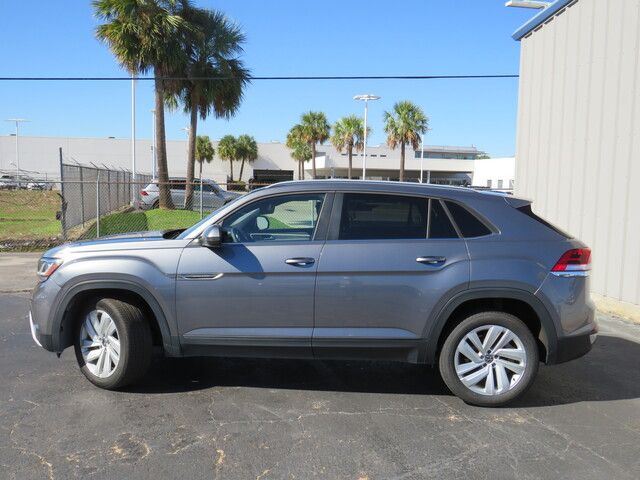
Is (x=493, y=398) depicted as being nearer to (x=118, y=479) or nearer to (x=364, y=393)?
(x=364, y=393)

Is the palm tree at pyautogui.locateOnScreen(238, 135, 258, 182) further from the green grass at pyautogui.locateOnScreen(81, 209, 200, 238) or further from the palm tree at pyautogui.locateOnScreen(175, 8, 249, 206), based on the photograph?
the green grass at pyautogui.locateOnScreen(81, 209, 200, 238)

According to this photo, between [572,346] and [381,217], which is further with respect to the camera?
[381,217]

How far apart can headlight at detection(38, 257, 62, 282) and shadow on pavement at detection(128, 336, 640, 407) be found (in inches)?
46.4

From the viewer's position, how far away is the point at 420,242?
4402 mm

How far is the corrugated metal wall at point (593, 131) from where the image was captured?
782 cm

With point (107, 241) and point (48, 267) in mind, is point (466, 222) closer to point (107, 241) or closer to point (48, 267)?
point (107, 241)

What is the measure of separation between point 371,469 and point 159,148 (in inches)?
893

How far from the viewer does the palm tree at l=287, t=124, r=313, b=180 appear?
58259 millimetres

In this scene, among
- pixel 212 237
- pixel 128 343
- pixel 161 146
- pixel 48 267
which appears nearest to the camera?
pixel 212 237

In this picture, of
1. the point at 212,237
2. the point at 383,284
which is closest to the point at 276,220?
the point at 212,237

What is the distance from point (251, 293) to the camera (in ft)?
14.4

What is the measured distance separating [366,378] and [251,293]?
1.49m

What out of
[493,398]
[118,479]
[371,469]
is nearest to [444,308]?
[493,398]

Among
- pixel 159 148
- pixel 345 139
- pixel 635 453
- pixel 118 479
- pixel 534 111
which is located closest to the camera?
pixel 118 479
